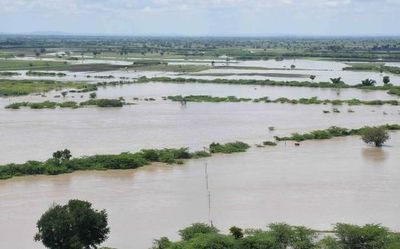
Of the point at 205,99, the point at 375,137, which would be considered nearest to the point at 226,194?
the point at 375,137

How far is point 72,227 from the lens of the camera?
9.15 m

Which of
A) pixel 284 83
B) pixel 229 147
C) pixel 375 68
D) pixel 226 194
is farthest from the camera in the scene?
pixel 375 68

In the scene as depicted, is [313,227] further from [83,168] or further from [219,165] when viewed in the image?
[83,168]

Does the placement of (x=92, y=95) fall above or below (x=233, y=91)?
above

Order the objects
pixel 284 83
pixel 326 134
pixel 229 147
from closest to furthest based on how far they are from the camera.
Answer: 1. pixel 229 147
2. pixel 326 134
3. pixel 284 83

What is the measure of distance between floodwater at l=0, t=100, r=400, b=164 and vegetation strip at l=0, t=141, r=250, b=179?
3.77 feet

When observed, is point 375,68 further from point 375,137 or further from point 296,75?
point 375,137

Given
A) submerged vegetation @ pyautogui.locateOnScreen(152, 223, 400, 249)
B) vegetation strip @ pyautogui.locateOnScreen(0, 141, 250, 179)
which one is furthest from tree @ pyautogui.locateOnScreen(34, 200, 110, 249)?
vegetation strip @ pyautogui.locateOnScreen(0, 141, 250, 179)

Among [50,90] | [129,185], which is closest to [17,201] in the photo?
[129,185]

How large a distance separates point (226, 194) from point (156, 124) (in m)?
8.83

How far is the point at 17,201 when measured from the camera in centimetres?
1241

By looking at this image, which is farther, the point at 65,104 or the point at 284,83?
the point at 284,83

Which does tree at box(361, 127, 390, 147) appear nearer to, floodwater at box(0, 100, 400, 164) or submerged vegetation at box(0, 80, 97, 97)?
floodwater at box(0, 100, 400, 164)

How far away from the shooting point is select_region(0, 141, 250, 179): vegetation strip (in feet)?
47.3
